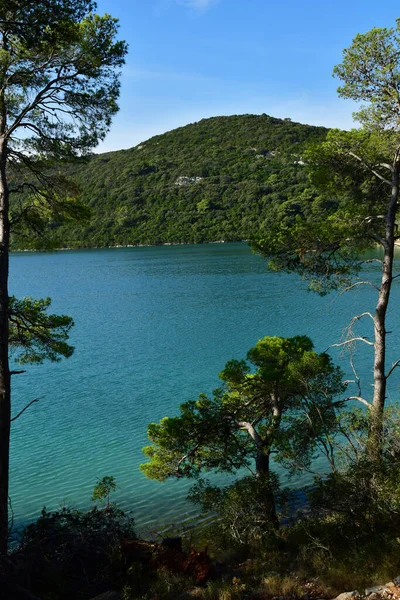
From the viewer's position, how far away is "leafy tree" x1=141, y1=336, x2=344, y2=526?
9.34 meters

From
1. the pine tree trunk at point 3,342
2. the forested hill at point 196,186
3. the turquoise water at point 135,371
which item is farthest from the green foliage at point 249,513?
the forested hill at point 196,186

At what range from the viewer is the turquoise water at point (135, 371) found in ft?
44.4

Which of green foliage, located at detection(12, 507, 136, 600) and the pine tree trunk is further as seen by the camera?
the pine tree trunk

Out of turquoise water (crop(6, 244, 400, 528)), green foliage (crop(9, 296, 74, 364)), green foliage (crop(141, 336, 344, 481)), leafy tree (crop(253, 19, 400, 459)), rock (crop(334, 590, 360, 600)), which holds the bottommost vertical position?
turquoise water (crop(6, 244, 400, 528))

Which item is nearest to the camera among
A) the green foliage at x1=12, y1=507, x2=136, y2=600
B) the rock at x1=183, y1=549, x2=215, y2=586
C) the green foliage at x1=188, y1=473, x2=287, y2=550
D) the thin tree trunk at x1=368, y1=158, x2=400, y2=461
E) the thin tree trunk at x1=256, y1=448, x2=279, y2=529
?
the green foliage at x1=12, y1=507, x2=136, y2=600

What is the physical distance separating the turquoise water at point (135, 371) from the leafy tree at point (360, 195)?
3.82 ft

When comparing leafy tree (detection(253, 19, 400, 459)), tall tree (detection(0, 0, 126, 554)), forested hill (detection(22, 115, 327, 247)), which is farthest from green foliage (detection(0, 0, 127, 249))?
forested hill (detection(22, 115, 327, 247))

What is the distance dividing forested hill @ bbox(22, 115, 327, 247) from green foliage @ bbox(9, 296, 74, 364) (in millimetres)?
92245

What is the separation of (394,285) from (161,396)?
3261cm

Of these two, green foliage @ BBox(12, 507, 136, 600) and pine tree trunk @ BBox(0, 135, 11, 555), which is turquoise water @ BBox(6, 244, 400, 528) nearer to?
green foliage @ BBox(12, 507, 136, 600)

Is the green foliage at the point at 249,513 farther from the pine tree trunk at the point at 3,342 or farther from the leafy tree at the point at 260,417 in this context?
the pine tree trunk at the point at 3,342

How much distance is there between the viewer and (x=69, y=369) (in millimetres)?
24953

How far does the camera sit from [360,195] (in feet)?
33.3

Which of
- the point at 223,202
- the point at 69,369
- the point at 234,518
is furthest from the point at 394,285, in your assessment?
the point at 223,202
